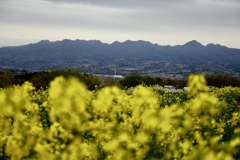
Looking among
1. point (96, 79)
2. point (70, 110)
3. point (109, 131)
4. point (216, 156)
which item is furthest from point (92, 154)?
point (96, 79)

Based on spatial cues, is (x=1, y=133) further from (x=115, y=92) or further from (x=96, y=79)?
(x=96, y=79)

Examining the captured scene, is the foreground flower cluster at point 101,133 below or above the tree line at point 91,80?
above

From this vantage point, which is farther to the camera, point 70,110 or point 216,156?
point 70,110

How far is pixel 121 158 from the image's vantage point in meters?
5.14

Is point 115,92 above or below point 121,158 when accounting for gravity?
above

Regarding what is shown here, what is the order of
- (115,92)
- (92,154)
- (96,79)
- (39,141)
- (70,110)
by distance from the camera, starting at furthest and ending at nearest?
(96,79)
(115,92)
(92,154)
(70,110)
(39,141)

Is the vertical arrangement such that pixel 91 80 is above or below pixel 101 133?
below

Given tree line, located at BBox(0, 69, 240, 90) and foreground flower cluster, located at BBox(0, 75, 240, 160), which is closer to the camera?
foreground flower cluster, located at BBox(0, 75, 240, 160)

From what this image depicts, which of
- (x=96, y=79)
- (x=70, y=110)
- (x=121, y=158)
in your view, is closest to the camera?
(x=121, y=158)

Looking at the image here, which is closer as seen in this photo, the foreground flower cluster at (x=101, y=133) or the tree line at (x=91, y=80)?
the foreground flower cluster at (x=101, y=133)

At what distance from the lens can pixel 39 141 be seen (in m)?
6.15

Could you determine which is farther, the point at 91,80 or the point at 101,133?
the point at 91,80

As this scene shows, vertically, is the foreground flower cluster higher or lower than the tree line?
higher

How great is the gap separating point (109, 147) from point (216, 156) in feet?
4.40
